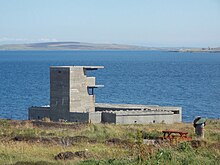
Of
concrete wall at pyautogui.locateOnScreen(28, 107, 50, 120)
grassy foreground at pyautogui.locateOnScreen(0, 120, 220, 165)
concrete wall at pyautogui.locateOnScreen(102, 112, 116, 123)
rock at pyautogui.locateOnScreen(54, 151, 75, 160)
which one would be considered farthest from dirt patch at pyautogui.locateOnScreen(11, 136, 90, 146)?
concrete wall at pyautogui.locateOnScreen(28, 107, 50, 120)

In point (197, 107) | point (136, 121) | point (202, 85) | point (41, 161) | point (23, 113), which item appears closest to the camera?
point (41, 161)

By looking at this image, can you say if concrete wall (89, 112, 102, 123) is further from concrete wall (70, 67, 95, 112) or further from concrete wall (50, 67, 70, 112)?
concrete wall (50, 67, 70, 112)

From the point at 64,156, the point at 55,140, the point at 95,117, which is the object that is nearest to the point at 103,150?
the point at 64,156

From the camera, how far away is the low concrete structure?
40281 mm

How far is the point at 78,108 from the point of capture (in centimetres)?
4278

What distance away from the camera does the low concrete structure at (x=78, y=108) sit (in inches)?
1586

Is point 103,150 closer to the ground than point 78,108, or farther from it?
farther from it

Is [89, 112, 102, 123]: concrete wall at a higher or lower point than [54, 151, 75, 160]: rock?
lower

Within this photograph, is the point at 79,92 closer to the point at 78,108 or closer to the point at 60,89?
the point at 78,108

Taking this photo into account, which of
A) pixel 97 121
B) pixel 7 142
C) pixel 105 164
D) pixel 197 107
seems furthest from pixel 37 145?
pixel 197 107

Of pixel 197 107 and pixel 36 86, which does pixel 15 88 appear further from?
pixel 197 107

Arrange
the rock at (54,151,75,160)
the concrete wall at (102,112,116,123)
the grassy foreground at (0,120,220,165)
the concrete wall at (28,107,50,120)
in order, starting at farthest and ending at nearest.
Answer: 1. the concrete wall at (28,107,50,120)
2. the concrete wall at (102,112,116,123)
3. the rock at (54,151,75,160)
4. the grassy foreground at (0,120,220,165)

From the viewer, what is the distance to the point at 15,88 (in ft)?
330

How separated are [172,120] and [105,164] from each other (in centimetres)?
2582
